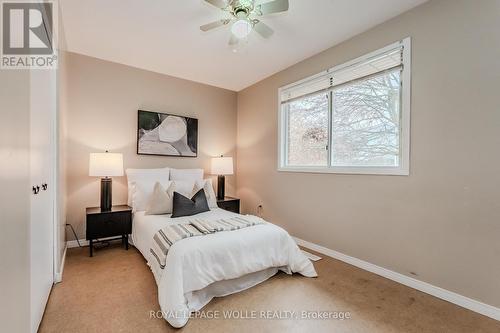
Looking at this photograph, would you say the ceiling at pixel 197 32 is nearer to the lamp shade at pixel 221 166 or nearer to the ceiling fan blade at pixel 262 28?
the ceiling fan blade at pixel 262 28

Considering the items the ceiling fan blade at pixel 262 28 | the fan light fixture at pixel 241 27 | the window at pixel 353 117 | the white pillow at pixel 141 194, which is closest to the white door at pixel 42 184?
the white pillow at pixel 141 194

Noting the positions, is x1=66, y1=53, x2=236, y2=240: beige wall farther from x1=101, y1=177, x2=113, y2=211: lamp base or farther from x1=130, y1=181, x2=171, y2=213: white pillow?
x1=130, y1=181, x2=171, y2=213: white pillow

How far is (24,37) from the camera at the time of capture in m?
1.33

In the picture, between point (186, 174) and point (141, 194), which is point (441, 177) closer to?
point (186, 174)

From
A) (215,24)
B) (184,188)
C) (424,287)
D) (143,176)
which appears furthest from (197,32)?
(424,287)

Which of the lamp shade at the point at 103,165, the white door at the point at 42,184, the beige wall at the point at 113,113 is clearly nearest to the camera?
the white door at the point at 42,184

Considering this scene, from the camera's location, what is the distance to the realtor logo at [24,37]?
1.07 m

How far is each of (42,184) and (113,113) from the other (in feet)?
6.63

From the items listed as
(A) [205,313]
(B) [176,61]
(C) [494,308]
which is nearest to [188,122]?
(B) [176,61]

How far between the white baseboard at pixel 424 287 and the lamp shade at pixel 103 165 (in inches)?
112

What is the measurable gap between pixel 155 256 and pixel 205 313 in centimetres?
68

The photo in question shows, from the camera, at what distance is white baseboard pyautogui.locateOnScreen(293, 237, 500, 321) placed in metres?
1.85

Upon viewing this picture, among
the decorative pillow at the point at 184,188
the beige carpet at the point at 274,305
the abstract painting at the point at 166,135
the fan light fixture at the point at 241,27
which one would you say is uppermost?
the fan light fixture at the point at 241,27

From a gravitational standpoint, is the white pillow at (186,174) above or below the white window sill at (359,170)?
below
